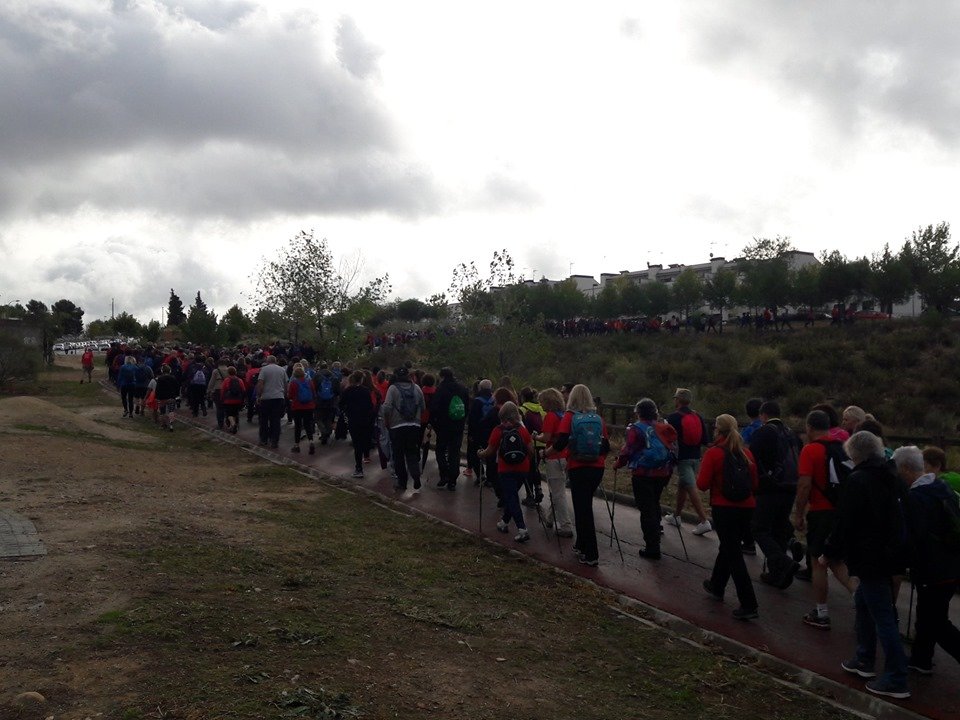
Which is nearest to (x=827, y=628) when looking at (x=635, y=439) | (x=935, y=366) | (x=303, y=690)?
(x=635, y=439)

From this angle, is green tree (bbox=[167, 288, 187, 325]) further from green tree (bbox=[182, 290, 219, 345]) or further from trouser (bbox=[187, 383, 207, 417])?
trouser (bbox=[187, 383, 207, 417])

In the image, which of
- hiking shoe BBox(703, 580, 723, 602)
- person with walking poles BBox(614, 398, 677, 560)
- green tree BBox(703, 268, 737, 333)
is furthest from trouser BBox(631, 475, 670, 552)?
green tree BBox(703, 268, 737, 333)

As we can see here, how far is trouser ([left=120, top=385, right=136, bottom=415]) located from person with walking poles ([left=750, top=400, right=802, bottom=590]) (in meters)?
19.9

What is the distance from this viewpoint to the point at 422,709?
5.39 m

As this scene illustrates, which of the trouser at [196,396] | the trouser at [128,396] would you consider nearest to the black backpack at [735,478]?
the trouser at [196,396]

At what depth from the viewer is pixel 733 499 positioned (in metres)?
7.82

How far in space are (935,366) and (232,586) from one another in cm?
3714

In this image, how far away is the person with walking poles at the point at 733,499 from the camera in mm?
7809

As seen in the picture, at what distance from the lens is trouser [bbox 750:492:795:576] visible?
8.56 m

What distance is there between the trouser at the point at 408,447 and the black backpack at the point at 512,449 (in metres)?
3.63

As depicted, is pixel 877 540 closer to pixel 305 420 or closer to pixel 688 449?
pixel 688 449

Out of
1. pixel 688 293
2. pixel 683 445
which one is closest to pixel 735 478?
pixel 683 445

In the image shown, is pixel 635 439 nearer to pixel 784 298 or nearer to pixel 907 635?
pixel 907 635

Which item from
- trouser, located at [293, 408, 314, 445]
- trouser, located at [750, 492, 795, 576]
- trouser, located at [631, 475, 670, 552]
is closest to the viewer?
trouser, located at [750, 492, 795, 576]
